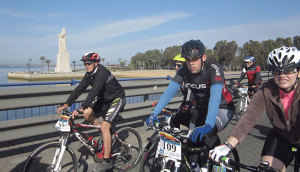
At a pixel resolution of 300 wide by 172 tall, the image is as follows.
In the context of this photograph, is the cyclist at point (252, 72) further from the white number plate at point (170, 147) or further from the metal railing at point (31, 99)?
the white number plate at point (170, 147)

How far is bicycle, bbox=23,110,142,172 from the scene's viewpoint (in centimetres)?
361

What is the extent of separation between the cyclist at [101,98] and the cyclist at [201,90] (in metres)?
1.27

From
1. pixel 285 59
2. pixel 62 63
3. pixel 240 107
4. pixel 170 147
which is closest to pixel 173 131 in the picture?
pixel 170 147

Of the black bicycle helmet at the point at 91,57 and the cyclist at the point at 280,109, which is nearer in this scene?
the cyclist at the point at 280,109

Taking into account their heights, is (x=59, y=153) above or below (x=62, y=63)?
below

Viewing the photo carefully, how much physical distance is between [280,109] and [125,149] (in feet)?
10.3

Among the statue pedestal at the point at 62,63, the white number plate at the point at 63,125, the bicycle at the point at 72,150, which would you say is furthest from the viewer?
the statue pedestal at the point at 62,63

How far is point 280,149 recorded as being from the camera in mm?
2678

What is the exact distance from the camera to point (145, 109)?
7.05 meters

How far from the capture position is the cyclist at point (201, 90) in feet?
10.7

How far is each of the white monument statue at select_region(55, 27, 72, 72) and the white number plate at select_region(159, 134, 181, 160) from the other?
6267cm

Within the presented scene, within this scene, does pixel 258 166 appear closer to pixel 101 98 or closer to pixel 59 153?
pixel 59 153

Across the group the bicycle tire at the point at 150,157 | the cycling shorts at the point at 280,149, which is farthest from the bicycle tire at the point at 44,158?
the cycling shorts at the point at 280,149

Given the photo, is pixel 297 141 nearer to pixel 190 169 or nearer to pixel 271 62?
pixel 271 62
